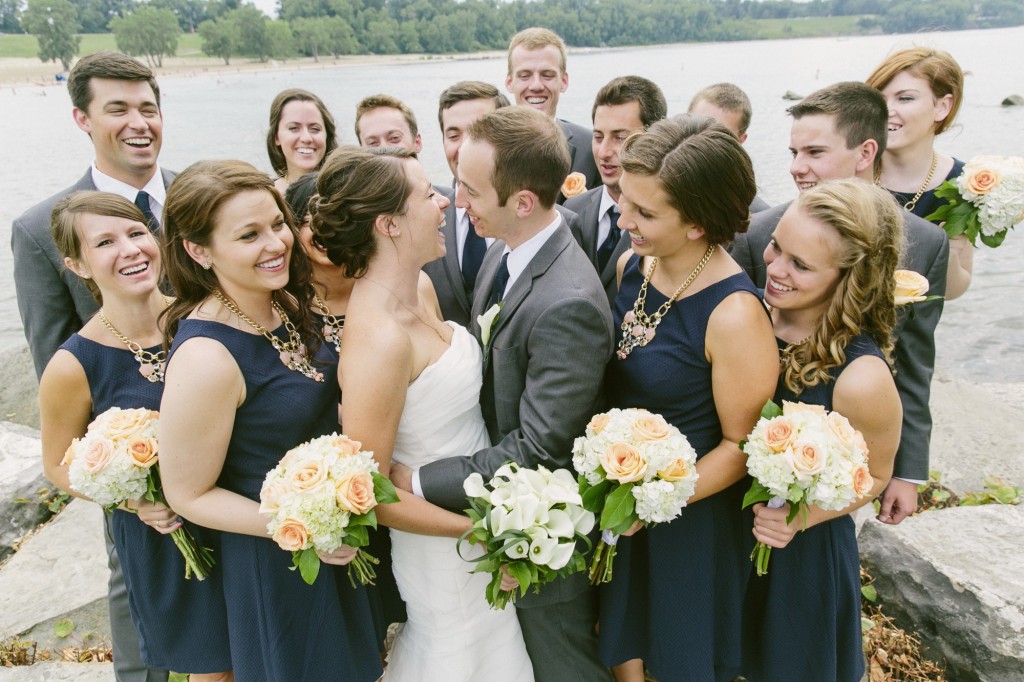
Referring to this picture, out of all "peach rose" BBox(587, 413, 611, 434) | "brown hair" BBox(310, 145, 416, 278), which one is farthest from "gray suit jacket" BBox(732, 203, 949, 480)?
"brown hair" BBox(310, 145, 416, 278)

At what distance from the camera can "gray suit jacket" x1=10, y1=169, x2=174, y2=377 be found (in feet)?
13.6

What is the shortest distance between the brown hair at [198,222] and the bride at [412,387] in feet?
0.98

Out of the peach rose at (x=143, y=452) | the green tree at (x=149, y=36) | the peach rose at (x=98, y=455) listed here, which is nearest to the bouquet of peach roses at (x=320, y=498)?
the peach rose at (x=143, y=452)

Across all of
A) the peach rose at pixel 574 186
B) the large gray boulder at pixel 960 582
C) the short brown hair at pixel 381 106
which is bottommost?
the large gray boulder at pixel 960 582

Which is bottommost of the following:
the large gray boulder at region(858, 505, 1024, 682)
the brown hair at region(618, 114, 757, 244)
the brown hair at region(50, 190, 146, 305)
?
the large gray boulder at region(858, 505, 1024, 682)

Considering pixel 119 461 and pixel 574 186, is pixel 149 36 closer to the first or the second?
pixel 574 186

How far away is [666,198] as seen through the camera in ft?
10.1

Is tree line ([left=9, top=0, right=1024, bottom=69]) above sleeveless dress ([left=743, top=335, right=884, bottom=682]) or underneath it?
above

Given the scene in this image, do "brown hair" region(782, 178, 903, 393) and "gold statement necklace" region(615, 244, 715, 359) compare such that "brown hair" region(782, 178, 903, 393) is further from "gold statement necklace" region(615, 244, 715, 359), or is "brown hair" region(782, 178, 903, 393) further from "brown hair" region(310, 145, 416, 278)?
"brown hair" region(310, 145, 416, 278)

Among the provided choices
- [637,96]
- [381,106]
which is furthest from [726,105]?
[381,106]

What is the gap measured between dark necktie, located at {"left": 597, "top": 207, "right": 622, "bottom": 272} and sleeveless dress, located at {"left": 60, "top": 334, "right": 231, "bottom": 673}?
2.80 meters

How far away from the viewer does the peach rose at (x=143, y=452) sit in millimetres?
3031

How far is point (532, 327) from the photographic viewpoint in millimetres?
3154

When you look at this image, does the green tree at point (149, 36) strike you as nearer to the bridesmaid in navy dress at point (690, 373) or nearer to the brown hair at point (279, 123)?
the brown hair at point (279, 123)
